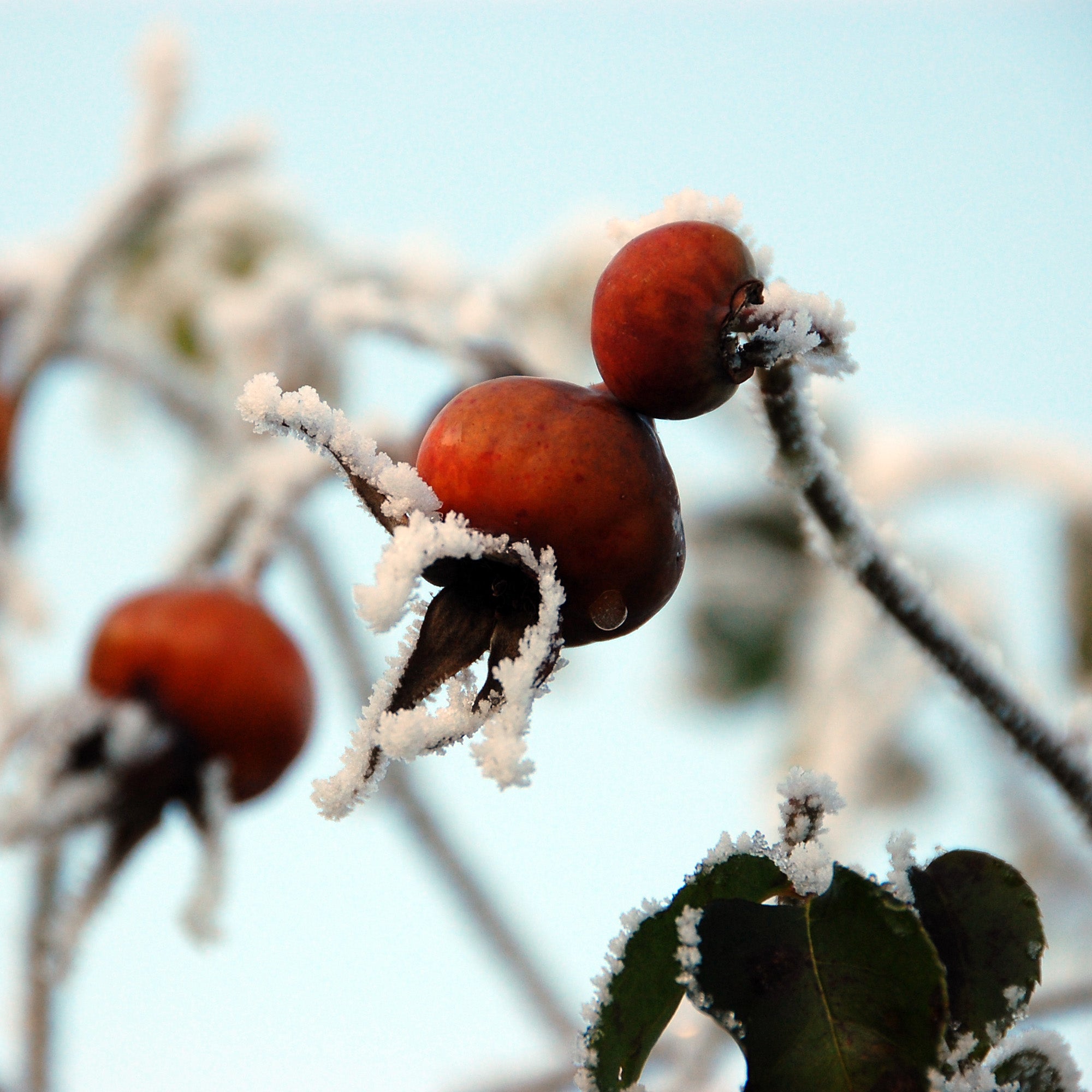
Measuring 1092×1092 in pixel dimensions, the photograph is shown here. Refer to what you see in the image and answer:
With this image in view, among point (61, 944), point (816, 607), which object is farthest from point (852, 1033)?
point (816, 607)

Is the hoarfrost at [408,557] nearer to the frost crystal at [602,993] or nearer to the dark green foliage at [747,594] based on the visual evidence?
the frost crystal at [602,993]

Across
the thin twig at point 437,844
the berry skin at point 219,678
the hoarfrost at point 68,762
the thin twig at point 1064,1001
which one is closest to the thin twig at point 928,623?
the thin twig at point 1064,1001

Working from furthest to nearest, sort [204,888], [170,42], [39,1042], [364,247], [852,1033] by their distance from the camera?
[364,247] → [170,42] → [39,1042] → [204,888] → [852,1033]

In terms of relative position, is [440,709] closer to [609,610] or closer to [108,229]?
[609,610]

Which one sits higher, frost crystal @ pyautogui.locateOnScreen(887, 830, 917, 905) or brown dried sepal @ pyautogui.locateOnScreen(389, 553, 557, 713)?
brown dried sepal @ pyautogui.locateOnScreen(389, 553, 557, 713)

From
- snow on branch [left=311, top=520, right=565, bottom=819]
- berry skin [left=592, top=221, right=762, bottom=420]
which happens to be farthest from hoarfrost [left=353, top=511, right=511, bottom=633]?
berry skin [left=592, top=221, right=762, bottom=420]

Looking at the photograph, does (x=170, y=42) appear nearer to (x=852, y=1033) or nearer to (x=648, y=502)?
(x=648, y=502)

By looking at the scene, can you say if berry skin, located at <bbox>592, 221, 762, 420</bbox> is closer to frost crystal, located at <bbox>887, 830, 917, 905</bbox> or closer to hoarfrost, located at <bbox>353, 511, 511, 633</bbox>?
hoarfrost, located at <bbox>353, 511, 511, 633</bbox>
